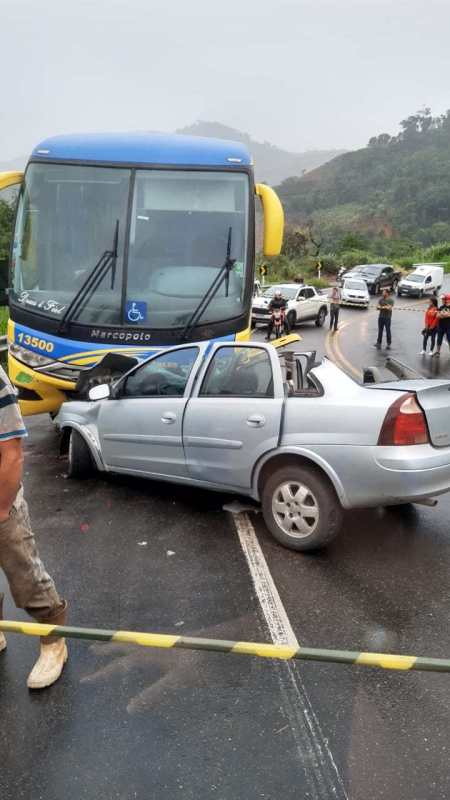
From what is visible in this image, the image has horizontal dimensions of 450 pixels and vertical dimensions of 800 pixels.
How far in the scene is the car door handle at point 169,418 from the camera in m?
5.29

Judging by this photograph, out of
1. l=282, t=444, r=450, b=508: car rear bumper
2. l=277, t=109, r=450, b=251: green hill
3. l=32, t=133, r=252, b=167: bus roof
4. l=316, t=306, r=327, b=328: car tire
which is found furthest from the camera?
l=277, t=109, r=450, b=251: green hill

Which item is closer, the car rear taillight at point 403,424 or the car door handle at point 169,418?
the car rear taillight at point 403,424

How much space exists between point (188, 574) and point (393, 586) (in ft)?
4.62

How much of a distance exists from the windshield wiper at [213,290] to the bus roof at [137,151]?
89cm

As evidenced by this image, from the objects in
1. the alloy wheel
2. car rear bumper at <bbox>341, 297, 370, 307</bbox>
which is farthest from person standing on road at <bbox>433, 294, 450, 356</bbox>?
car rear bumper at <bbox>341, 297, 370, 307</bbox>

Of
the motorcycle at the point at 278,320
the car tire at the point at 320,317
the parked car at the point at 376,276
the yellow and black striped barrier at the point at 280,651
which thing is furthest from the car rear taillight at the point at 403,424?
the parked car at the point at 376,276

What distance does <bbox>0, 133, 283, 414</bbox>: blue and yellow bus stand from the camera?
682cm

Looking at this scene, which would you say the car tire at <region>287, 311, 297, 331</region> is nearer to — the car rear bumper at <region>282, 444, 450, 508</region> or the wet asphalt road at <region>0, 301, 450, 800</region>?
the wet asphalt road at <region>0, 301, 450, 800</region>

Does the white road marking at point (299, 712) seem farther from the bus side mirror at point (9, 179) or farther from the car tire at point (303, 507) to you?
the bus side mirror at point (9, 179)

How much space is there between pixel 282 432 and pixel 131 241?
3.35 m

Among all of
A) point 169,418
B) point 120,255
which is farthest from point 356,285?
point 169,418

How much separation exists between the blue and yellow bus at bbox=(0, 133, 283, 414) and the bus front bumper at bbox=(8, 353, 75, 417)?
0.01 meters

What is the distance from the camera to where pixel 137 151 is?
6996mm

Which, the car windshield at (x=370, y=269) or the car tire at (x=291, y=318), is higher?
the car windshield at (x=370, y=269)
